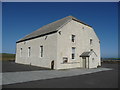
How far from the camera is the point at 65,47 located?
15.1 meters

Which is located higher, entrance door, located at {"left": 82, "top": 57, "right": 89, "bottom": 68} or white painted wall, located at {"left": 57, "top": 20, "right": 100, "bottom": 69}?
white painted wall, located at {"left": 57, "top": 20, "right": 100, "bottom": 69}

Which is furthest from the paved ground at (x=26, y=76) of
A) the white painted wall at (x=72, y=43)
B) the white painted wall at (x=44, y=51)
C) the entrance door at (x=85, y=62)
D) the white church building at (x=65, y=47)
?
the entrance door at (x=85, y=62)

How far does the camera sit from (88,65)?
15914 millimetres

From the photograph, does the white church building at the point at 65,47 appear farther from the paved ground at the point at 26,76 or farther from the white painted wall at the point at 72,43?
the paved ground at the point at 26,76

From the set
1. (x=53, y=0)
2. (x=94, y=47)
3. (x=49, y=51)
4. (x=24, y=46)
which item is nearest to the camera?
(x=53, y=0)

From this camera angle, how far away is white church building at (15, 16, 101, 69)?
14305 millimetres

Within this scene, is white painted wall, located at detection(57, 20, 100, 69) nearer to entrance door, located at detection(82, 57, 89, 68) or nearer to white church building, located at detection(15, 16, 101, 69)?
white church building, located at detection(15, 16, 101, 69)

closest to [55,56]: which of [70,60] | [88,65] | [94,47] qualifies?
[70,60]

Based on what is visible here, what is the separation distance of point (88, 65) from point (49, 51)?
6.34m

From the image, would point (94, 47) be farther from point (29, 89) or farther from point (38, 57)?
point (29, 89)

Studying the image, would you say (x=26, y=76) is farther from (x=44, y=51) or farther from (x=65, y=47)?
(x=65, y=47)

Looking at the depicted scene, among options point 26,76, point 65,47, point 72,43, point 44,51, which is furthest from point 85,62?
point 26,76

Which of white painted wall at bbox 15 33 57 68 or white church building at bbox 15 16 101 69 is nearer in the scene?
white church building at bbox 15 16 101 69

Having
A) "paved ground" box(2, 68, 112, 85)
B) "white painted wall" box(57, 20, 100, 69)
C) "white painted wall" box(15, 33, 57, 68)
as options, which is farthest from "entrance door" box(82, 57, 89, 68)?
"paved ground" box(2, 68, 112, 85)
